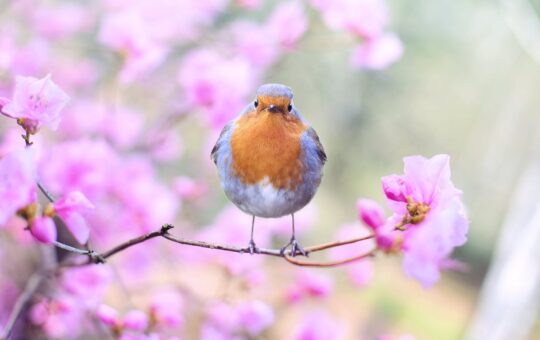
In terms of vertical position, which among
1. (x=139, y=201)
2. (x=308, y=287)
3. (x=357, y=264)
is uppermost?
(x=139, y=201)

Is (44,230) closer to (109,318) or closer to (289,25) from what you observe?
(109,318)

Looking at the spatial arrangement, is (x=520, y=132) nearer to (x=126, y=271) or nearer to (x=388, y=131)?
(x=388, y=131)

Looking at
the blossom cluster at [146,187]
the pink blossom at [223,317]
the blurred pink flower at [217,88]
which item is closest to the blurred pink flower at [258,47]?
the blossom cluster at [146,187]

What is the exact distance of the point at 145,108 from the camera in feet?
13.8

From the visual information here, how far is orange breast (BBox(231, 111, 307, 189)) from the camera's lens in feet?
1.93

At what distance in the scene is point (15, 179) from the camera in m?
0.62

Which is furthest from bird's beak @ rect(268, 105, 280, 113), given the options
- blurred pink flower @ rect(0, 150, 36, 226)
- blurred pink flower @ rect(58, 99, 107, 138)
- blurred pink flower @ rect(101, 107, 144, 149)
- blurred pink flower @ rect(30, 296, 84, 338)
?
blurred pink flower @ rect(58, 99, 107, 138)

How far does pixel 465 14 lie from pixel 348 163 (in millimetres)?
1909

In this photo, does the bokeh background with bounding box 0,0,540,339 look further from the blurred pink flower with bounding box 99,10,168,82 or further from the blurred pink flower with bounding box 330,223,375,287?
the blurred pink flower with bounding box 330,223,375,287

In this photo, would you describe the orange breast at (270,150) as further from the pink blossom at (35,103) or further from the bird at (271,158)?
the pink blossom at (35,103)

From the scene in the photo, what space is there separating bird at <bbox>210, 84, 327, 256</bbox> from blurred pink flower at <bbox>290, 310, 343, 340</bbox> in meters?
0.90

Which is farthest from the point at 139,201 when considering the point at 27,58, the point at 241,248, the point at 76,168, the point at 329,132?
the point at 329,132

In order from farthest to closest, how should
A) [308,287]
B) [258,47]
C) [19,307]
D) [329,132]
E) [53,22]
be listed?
1. [329,132]
2. [53,22]
3. [258,47]
4. [308,287]
5. [19,307]

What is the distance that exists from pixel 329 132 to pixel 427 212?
530 centimetres
